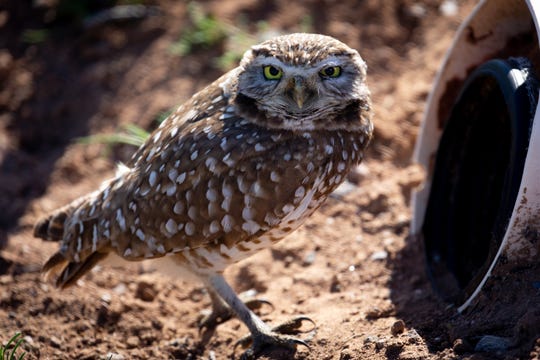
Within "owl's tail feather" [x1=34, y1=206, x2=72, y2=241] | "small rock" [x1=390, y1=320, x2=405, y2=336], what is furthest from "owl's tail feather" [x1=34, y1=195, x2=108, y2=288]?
"small rock" [x1=390, y1=320, x2=405, y2=336]

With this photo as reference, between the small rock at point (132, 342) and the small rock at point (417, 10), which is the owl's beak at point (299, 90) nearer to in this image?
the small rock at point (132, 342)

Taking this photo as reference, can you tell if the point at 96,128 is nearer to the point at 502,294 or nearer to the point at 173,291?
the point at 173,291

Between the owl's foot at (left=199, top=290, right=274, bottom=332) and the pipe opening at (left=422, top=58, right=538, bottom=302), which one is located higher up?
the pipe opening at (left=422, top=58, right=538, bottom=302)

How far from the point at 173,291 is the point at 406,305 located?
5.90 feet

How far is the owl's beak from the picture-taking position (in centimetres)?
366

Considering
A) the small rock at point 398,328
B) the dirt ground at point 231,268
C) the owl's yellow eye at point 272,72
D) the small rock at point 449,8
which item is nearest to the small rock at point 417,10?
the dirt ground at point 231,268

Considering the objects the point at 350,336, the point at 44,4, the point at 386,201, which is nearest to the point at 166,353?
the point at 350,336

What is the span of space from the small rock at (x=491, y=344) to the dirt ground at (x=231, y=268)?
0.11 feet

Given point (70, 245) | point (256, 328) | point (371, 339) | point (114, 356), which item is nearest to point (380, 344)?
point (371, 339)

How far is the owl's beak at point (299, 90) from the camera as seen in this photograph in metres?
3.66

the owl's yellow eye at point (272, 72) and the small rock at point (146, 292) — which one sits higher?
the owl's yellow eye at point (272, 72)

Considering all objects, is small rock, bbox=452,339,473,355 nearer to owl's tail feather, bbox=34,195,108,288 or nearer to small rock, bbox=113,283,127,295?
owl's tail feather, bbox=34,195,108,288

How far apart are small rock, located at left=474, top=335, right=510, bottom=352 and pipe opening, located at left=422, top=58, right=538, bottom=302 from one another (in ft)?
2.43

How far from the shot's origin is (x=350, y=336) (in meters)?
3.88
